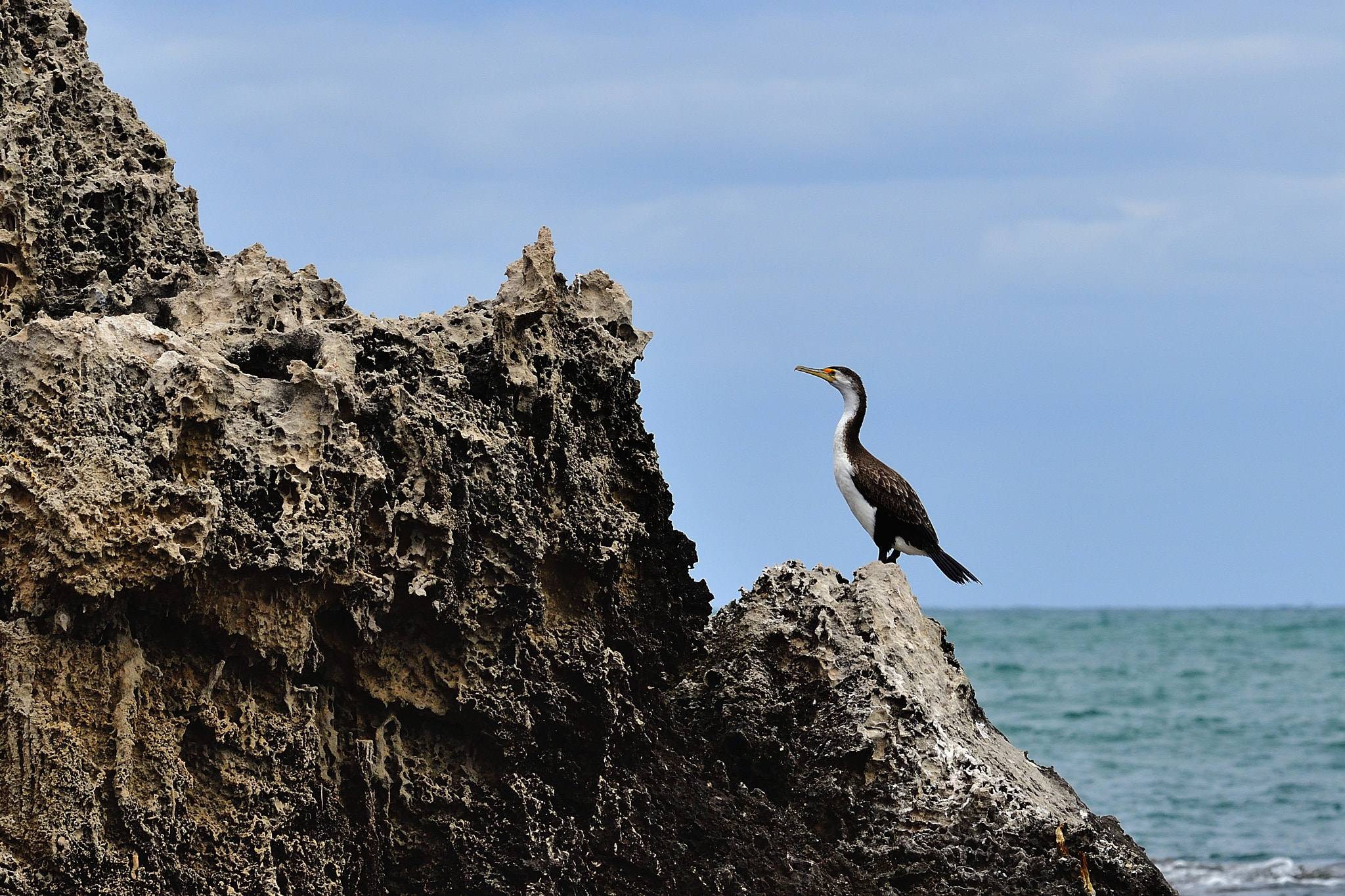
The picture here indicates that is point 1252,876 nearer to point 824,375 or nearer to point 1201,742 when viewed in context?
point 824,375

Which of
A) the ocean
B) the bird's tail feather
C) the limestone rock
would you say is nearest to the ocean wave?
the ocean

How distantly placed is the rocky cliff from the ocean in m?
7.89

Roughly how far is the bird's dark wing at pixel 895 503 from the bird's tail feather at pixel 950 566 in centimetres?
6

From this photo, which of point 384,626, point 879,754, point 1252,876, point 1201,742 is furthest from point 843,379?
point 1201,742

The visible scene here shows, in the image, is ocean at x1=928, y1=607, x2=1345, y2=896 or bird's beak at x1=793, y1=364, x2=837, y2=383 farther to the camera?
ocean at x1=928, y1=607, x2=1345, y2=896

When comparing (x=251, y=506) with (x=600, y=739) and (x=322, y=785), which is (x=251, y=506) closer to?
(x=322, y=785)

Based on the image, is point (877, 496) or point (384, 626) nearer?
point (384, 626)

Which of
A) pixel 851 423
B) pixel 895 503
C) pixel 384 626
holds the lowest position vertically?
pixel 384 626

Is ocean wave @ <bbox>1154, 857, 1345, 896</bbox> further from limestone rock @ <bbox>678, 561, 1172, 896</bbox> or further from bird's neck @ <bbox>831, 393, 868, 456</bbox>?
limestone rock @ <bbox>678, 561, 1172, 896</bbox>

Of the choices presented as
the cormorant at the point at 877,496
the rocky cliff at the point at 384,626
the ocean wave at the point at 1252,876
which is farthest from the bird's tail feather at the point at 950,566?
the ocean wave at the point at 1252,876

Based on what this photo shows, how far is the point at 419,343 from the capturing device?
208 inches

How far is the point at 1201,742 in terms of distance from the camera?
22656 millimetres

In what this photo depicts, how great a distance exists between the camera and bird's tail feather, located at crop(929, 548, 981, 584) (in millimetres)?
7980

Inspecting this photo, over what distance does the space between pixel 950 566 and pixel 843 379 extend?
1201 millimetres
